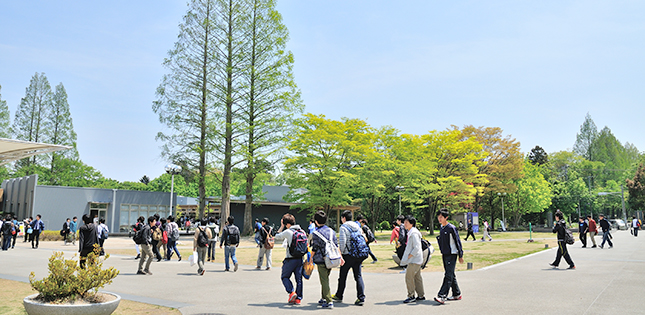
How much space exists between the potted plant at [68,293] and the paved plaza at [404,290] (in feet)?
4.63

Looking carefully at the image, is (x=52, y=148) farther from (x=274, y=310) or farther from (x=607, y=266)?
(x=607, y=266)

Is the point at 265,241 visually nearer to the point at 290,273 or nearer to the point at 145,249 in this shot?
the point at 145,249

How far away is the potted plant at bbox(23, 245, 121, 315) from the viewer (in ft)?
18.5

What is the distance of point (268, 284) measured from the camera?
10227 mm

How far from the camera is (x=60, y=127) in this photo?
5334 cm

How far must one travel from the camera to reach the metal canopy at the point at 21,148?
20688 mm

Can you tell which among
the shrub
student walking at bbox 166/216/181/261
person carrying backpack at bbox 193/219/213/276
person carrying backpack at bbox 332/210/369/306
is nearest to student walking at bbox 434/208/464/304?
person carrying backpack at bbox 332/210/369/306

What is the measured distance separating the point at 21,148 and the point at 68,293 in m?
20.6

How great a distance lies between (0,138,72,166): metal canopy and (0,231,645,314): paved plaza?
921cm

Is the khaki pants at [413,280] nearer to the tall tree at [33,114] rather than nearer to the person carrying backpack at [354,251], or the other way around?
the person carrying backpack at [354,251]

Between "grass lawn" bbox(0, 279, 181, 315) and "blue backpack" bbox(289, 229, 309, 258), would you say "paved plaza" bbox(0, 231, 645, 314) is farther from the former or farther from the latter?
"blue backpack" bbox(289, 229, 309, 258)

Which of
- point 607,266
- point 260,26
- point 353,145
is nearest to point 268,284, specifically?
point 607,266

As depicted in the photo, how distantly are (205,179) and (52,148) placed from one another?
1098 cm

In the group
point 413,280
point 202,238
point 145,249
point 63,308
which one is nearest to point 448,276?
point 413,280
